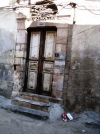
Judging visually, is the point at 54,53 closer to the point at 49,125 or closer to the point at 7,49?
the point at 7,49

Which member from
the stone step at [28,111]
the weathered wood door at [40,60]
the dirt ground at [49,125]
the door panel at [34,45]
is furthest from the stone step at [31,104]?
the door panel at [34,45]

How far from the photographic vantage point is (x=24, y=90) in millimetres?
6562

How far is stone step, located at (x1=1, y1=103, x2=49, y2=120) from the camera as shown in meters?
5.40

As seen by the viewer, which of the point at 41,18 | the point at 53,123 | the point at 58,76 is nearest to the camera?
the point at 53,123

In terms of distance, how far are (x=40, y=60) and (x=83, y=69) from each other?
1.56 meters

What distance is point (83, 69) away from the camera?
546 centimetres

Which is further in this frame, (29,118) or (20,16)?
(20,16)

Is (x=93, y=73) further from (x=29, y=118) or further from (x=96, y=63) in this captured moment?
(x=29, y=118)

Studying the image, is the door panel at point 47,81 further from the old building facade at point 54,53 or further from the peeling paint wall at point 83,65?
the peeling paint wall at point 83,65

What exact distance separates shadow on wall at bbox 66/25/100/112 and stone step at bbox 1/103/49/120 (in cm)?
76

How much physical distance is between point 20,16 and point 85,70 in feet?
9.33

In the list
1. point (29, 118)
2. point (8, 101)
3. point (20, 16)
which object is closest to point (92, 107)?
point (29, 118)

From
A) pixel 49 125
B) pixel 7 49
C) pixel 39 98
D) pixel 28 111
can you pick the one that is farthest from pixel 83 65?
pixel 7 49

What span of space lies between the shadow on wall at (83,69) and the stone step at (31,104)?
2.19 ft
